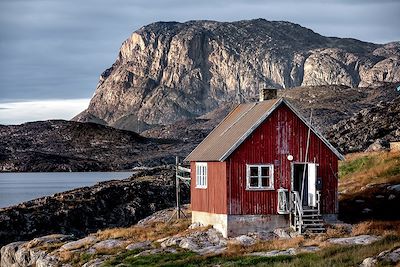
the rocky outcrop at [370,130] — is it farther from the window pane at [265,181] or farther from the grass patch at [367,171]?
the window pane at [265,181]

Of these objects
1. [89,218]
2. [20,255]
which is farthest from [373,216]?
[89,218]

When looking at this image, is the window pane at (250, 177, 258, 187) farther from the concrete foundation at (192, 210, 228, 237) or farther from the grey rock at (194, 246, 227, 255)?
the grey rock at (194, 246, 227, 255)

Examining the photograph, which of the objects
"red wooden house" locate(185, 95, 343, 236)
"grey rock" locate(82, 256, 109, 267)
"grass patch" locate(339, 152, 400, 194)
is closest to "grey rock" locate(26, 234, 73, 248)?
"grey rock" locate(82, 256, 109, 267)

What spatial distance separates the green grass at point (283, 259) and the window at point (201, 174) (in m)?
8.28

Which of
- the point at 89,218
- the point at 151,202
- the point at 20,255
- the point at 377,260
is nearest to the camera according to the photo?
the point at 377,260

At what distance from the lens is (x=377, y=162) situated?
63.5m

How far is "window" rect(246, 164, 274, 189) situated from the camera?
149 ft

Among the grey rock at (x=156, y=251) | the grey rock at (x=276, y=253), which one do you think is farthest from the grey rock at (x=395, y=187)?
the grey rock at (x=156, y=251)

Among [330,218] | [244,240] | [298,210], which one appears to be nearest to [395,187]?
[330,218]

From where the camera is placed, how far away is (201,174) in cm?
4891

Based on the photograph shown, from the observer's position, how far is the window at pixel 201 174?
48281mm

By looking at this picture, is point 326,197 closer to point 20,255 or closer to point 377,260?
point 377,260

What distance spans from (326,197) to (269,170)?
392 centimetres

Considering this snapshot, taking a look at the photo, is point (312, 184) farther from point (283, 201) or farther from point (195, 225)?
point (195, 225)
